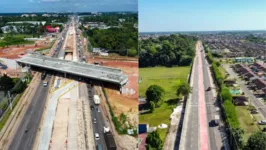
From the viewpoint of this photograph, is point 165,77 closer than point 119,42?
Yes

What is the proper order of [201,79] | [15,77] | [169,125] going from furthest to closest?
1. [201,79]
2. [15,77]
3. [169,125]

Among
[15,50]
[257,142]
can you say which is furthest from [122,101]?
Answer: [15,50]

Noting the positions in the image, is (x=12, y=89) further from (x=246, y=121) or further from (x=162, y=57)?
(x=162, y=57)

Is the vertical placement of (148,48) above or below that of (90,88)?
above

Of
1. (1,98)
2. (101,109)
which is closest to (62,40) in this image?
(1,98)

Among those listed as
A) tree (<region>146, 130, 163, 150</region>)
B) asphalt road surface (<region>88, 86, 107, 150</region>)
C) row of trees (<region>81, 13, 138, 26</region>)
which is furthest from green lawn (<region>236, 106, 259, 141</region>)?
row of trees (<region>81, 13, 138, 26</region>)

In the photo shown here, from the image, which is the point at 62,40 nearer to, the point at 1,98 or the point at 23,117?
the point at 1,98

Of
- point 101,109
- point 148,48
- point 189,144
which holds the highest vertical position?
point 148,48

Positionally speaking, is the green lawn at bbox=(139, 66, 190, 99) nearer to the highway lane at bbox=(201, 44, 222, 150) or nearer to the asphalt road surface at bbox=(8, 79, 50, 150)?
the highway lane at bbox=(201, 44, 222, 150)
